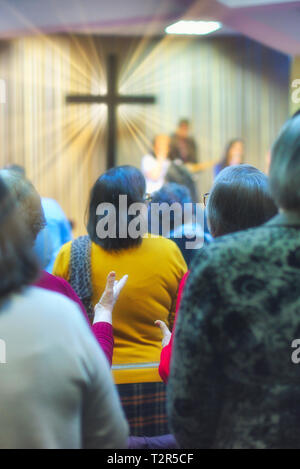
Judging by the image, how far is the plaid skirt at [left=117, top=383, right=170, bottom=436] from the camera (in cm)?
198

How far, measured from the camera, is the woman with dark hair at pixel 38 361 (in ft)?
3.35

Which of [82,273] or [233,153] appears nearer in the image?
[82,273]

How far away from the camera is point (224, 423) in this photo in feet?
3.92

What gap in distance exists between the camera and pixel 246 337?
1155mm

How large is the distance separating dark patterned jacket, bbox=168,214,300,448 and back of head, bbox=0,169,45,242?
26.4 inches

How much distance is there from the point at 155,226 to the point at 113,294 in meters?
1.08

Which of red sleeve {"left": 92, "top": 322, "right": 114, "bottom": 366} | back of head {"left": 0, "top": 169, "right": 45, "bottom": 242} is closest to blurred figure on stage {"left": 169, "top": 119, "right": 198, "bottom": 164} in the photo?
back of head {"left": 0, "top": 169, "right": 45, "bottom": 242}

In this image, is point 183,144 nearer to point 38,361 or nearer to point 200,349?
point 200,349

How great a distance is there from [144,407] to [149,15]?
5.87m

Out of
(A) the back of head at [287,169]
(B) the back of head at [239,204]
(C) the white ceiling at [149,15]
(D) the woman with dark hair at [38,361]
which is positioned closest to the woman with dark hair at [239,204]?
(B) the back of head at [239,204]

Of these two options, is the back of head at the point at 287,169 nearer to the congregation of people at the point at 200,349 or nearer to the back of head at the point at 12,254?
the congregation of people at the point at 200,349

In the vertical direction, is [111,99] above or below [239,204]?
above

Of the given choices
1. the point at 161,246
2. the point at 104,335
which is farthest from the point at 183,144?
the point at 104,335

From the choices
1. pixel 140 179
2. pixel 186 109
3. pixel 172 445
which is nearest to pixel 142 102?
pixel 186 109
